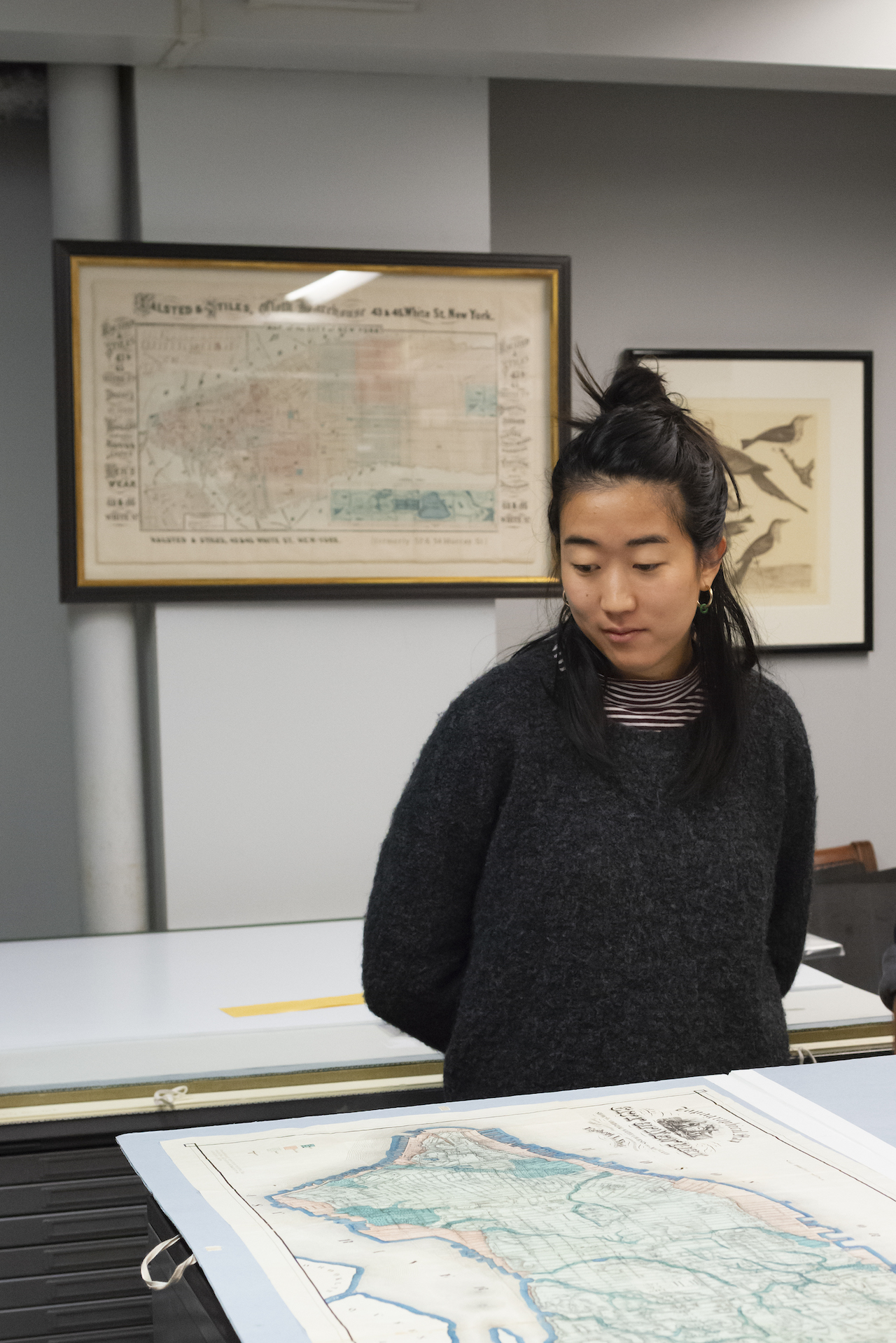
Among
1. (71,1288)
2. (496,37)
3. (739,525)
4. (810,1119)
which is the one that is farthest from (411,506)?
(810,1119)

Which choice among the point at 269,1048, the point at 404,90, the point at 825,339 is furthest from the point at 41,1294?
the point at 825,339

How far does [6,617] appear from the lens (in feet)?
9.99

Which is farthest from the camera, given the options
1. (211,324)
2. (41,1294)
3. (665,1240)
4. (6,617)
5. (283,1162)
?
(6,617)

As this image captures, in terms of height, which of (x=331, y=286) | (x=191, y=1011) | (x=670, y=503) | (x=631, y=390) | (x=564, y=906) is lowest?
(x=191, y=1011)

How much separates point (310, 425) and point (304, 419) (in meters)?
0.01

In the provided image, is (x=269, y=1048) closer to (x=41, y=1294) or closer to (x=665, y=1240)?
(x=41, y=1294)

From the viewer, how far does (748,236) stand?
3.24 meters

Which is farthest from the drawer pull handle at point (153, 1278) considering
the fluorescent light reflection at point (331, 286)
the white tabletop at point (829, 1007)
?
the fluorescent light reflection at point (331, 286)

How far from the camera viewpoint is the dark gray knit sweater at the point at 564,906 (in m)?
1.24

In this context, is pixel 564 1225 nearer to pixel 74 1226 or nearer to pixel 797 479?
pixel 74 1226

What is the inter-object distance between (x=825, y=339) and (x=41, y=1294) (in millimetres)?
2664

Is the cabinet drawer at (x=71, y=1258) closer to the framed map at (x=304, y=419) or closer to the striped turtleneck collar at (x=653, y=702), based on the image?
the striped turtleneck collar at (x=653, y=702)

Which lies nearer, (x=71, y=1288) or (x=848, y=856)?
(x=71, y=1288)

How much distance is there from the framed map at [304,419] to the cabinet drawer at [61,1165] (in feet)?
3.41
